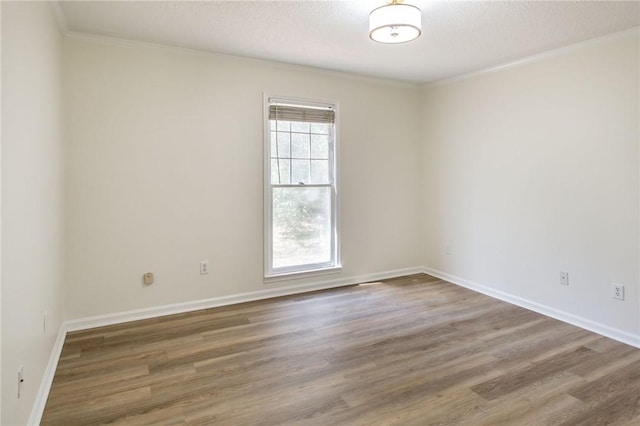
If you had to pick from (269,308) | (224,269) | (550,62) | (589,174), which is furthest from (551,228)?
(224,269)

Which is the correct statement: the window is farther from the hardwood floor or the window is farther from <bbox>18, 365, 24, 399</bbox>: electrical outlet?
<bbox>18, 365, 24, 399</bbox>: electrical outlet

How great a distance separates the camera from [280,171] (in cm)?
395

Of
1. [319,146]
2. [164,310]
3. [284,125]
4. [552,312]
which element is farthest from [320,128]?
[552,312]

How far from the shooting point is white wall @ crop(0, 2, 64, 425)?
1532 millimetres

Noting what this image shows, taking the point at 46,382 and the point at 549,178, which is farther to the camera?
the point at 549,178

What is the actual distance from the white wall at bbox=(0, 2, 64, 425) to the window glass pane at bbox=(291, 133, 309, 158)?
81.9 inches

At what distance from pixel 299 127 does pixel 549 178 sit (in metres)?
2.48

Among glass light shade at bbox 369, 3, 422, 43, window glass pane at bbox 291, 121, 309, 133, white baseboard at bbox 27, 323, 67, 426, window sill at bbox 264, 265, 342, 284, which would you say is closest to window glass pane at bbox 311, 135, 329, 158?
window glass pane at bbox 291, 121, 309, 133

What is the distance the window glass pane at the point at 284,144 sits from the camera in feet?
12.9

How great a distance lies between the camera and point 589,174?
3111mm

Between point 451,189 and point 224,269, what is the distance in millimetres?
2771

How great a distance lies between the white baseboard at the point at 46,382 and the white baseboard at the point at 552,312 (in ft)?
12.7

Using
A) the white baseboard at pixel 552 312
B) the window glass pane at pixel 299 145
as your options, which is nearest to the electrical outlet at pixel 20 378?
the window glass pane at pixel 299 145

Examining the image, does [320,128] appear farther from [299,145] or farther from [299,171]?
[299,171]
